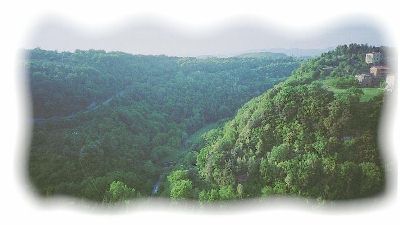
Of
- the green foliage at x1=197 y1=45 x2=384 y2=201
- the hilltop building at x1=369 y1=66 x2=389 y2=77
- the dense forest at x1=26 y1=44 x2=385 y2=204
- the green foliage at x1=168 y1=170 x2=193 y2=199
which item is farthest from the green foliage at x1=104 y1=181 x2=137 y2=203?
the hilltop building at x1=369 y1=66 x2=389 y2=77

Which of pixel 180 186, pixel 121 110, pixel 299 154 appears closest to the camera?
pixel 180 186

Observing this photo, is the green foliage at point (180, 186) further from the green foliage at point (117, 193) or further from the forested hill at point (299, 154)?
the green foliage at point (117, 193)

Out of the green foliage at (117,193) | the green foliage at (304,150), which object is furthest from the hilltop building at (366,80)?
the green foliage at (117,193)

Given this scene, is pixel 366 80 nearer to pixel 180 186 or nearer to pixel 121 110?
pixel 180 186

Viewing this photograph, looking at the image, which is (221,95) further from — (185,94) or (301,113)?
(301,113)

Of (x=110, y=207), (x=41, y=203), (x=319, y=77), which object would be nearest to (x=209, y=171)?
(x=110, y=207)

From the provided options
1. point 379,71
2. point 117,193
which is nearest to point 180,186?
point 117,193
